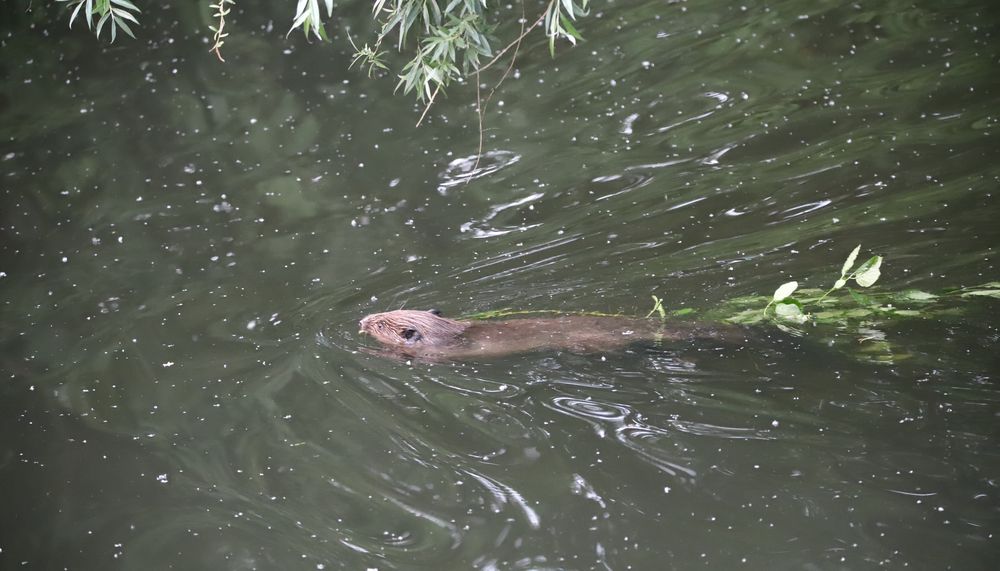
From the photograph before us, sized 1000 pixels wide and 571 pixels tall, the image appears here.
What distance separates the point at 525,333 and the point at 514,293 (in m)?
0.71

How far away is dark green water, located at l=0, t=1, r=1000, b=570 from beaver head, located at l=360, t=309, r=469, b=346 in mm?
163

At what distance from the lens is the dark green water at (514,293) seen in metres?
4.47

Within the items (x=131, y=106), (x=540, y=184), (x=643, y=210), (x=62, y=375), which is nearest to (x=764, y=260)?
(x=643, y=210)

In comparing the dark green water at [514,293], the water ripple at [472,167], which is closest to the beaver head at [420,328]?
the dark green water at [514,293]

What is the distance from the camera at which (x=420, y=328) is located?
211 inches

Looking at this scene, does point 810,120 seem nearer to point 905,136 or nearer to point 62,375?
point 905,136

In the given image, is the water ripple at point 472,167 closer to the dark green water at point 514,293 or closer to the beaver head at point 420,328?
the dark green water at point 514,293

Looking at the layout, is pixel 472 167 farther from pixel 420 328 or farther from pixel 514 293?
pixel 420 328

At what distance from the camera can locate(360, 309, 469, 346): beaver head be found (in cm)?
535

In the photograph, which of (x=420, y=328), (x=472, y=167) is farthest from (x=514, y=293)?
(x=472, y=167)

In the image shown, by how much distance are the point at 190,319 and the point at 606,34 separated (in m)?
5.01

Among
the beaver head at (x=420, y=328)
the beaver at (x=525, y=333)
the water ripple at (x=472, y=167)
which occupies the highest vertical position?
the water ripple at (x=472, y=167)

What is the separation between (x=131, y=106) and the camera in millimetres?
9031

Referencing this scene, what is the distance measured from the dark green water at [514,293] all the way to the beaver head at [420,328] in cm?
16
